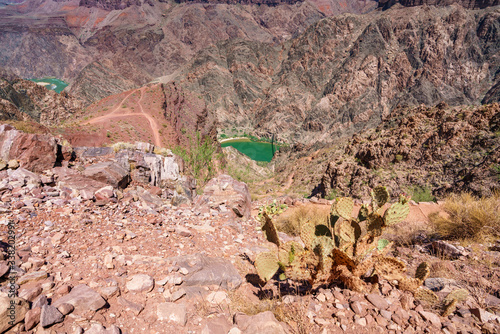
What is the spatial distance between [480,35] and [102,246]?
13282 centimetres

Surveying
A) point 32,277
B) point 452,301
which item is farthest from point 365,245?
point 32,277

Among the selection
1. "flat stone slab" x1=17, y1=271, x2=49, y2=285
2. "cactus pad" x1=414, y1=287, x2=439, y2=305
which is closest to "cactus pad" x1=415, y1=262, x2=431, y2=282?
"cactus pad" x1=414, y1=287, x2=439, y2=305

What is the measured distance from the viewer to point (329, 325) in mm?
2557

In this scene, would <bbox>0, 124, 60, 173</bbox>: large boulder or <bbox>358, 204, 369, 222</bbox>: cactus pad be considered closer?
<bbox>358, 204, 369, 222</bbox>: cactus pad

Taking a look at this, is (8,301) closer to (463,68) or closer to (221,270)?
(221,270)

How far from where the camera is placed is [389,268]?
295 centimetres

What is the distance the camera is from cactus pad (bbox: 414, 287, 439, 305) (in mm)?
2754

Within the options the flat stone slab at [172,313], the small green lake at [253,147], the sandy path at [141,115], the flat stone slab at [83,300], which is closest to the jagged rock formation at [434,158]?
the flat stone slab at [172,313]

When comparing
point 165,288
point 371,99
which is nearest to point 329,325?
point 165,288

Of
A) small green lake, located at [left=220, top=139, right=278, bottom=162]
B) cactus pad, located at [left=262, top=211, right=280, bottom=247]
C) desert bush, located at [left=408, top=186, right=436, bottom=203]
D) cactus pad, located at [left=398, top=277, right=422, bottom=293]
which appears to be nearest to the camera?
cactus pad, located at [left=398, top=277, right=422, bottom=293]

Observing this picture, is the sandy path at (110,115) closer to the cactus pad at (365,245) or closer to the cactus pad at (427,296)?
the cactus pad at (365,245)

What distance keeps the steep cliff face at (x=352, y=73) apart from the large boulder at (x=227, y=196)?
257 ft

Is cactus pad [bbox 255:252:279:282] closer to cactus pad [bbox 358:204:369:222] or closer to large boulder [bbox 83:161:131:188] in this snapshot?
cactus pad [bbox 358:204:369:222]

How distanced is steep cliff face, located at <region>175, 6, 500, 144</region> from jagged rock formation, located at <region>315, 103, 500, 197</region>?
68.1 metres
